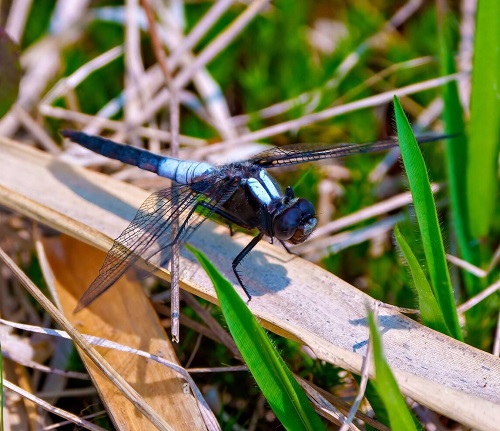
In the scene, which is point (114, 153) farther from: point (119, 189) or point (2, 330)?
point (2, 330)

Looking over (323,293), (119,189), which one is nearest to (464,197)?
(323,293)

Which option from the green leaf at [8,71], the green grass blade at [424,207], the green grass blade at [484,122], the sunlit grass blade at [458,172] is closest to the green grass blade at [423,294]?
the green grass blade at [424,207]

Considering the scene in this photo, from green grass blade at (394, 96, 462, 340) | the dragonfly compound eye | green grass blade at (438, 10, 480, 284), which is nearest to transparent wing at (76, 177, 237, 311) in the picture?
the dragonfly compound eye

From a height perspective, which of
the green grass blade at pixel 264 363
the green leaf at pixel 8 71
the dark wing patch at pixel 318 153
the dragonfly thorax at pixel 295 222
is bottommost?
the green grass blade at pixel 264 363

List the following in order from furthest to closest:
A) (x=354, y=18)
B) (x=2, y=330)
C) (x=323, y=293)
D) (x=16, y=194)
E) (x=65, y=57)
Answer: (x=354, y=18) < (x=65, y=57) < (x=16, y=194) < (x=2, y=330) < (x=323, y=293)

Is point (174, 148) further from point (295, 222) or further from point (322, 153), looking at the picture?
point (295, 222)

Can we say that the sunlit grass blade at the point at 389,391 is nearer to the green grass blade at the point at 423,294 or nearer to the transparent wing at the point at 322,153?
the green grass blade at the point at 423,294
